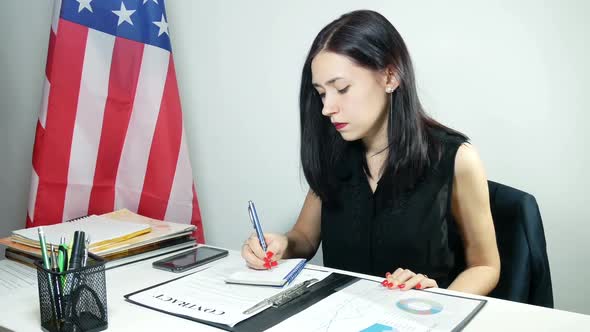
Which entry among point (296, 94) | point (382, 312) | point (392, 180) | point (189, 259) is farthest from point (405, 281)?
point (296, 94)

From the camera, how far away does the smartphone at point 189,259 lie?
1.06 m

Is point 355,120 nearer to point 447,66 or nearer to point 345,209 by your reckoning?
point 345,209

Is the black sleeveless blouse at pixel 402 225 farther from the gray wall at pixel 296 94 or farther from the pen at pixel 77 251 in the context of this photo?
the pen at pixel 77 251

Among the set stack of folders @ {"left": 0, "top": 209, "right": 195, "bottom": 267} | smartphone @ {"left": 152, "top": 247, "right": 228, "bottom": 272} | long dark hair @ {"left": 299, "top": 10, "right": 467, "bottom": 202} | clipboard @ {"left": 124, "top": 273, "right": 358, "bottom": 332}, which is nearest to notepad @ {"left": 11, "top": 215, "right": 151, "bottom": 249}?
stack of folders @ {"left": 0, "top": 209, "right": 195, "bottom": 267}

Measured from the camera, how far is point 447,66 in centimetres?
142

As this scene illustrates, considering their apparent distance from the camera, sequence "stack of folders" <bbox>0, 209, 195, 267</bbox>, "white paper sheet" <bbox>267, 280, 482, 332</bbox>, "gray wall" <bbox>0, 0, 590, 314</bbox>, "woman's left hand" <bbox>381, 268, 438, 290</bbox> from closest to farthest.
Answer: "white paper sheet" <bbox>267, 280, 482, 332</bbox>
"woman's left hand" <bbox>381, 268, 438, 290</bbox>
"stack of folders" <bbox>0, 209, 195, 267</bbox>
"gray wall" <bbox>0, 0, 590, 314</bbox>

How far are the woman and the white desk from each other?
10.7 inches

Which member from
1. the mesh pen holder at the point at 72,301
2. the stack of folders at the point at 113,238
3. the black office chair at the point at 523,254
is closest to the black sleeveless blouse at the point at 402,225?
the black office chair at the point at 523,254

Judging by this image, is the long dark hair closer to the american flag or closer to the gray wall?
the gray wall

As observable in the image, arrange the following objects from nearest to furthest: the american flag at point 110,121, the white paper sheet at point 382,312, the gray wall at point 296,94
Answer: the white paper sheet at point 382,312 → the gray wall at point 296,94 → the american flag at point 110,121

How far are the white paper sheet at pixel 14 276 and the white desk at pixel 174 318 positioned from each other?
5 centimetres

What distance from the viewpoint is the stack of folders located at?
110 centimetres

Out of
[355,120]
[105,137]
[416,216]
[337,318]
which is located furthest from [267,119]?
[337,318]

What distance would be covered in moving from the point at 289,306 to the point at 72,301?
0.34 meters
